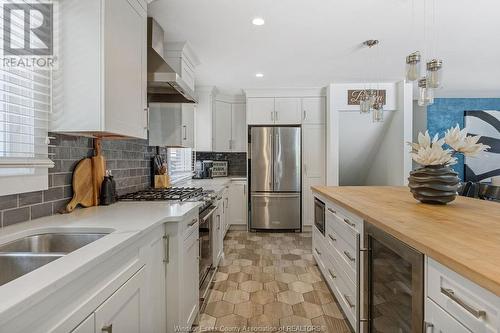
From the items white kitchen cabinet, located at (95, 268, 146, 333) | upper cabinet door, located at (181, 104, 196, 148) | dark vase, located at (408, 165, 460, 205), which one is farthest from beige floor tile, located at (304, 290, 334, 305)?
upper cabinet door, located at (181, 104, 196, 148)

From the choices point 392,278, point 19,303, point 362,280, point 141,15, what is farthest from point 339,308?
point 141,15

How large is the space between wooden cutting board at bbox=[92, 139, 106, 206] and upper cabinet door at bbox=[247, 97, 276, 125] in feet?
10.0

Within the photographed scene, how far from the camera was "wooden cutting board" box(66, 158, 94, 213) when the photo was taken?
172 centimetres

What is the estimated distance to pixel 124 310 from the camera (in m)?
1.11

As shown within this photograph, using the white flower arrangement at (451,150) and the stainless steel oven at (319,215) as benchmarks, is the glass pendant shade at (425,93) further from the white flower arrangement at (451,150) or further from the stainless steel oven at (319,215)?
the stainless steel oven at (319,215)

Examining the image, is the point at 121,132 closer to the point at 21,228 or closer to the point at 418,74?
the point at 21,228

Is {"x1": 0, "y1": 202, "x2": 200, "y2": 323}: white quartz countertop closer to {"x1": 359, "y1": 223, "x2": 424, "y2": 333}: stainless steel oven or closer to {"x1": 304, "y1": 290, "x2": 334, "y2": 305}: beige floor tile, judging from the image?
{"x1": 359, "y1": 223, "x2": 424, "y2": 333}: stainless steel oven

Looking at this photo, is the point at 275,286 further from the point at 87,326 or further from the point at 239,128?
the point at 239,128

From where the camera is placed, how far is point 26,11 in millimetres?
1335

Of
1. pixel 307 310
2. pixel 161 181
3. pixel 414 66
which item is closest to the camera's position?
pixel 414 66

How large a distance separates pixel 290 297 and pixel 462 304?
177 cm

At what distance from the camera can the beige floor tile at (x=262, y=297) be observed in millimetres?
2406

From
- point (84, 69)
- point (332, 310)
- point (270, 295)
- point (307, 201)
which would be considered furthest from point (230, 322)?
point (307, 201)

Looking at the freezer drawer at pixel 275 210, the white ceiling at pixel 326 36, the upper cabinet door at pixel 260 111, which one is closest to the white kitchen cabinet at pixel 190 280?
the white ceiling at pixel 326 36
